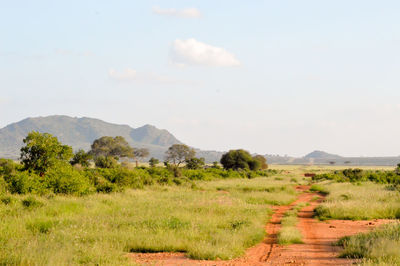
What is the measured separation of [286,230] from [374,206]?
755 centimetres

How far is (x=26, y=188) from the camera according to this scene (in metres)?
22.3

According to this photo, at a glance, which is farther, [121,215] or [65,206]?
[65,206]

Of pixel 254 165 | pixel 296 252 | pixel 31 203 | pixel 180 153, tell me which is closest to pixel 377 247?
pixel 296 252

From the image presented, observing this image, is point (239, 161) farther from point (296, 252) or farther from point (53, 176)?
point (296, 252)

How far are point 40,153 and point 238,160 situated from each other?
216 ft

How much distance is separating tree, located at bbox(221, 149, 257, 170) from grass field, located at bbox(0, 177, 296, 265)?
68827 millimetres

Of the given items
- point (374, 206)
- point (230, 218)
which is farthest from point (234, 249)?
point (374, 206)

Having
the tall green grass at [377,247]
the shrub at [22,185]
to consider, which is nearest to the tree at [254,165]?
the shrub at [22,185]

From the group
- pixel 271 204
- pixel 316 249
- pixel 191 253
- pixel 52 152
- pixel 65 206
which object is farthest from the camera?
pixel 52 152

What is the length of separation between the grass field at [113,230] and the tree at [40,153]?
692cm

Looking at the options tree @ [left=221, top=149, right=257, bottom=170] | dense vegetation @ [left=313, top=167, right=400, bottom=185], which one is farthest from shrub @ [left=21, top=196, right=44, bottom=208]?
tree @ [left=221, top=149, right=257, bottom=170]

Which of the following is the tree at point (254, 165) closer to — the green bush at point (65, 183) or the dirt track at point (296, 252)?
the green bush at point (65, 183)

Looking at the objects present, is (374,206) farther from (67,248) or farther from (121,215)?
(67,248)

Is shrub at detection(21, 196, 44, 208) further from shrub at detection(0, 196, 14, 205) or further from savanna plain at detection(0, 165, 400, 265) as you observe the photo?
shrub at detection(0, 196, 14, 205)
